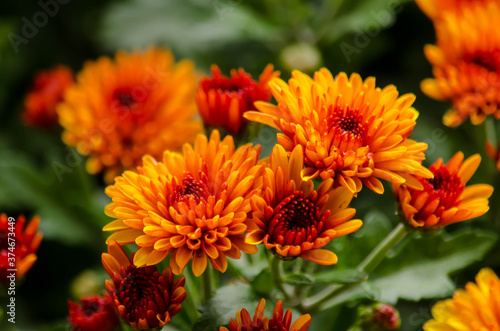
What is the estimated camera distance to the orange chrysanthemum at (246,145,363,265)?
0.68 m

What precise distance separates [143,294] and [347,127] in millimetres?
343

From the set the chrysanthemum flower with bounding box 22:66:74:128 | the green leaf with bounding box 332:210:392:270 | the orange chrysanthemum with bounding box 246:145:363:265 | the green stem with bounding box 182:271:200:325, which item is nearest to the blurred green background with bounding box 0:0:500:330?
the chrysanthemum flower with bounding box 22:66:74:128

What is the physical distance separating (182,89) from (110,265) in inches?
23.1

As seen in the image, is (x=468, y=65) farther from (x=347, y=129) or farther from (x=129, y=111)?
(x=129, y=111)

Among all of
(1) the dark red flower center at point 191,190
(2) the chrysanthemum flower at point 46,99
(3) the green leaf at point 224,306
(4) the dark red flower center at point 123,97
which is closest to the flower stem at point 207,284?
(3) the green leaf at point 224,306

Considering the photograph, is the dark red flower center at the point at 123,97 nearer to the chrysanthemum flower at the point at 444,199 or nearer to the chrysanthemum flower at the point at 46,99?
the chrysanthemum flower at the point at 46,99

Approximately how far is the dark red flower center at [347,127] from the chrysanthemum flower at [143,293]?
27cm

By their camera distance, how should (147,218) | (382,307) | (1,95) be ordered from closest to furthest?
(147,218) < (382,307) < (1,95)

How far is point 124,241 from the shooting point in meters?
0.71

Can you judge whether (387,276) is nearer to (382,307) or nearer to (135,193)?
(382,307)

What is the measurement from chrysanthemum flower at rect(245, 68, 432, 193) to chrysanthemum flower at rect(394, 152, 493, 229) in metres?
0.05

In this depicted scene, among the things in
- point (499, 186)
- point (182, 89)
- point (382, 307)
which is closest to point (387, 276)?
point (382, 307)

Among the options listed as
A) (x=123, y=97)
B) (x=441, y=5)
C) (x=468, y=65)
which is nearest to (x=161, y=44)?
(x=123, y=97)

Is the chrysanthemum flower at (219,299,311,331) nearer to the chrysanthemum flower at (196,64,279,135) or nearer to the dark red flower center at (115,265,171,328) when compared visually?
the dark red flower center at (115,265,171,328)
